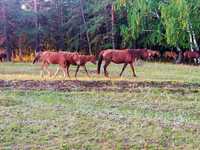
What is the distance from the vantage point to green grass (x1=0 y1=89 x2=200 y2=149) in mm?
9664

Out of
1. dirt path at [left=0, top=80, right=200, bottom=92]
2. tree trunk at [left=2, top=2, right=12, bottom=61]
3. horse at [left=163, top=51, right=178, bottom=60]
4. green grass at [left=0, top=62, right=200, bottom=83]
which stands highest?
tree trunk at [left=2, top=2, right=12, bottom=61]

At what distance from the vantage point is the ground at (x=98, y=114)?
383 inches

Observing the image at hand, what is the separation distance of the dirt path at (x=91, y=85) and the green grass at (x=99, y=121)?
1241 millimetres

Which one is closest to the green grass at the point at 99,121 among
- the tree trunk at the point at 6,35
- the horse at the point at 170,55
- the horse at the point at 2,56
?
the horse at the point at 2,56

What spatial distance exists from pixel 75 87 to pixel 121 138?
26.7 ft

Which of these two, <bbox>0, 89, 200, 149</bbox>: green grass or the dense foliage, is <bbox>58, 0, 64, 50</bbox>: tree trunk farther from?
<bbox>0, 89, 200, 149</bbox>: green grass

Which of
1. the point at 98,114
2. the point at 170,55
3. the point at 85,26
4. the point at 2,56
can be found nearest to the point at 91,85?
the point at 98,114

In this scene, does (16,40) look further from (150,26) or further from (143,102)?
(143,102)

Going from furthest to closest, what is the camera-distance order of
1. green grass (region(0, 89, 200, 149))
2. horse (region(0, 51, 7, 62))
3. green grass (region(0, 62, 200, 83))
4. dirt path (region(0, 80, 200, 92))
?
horse (region(0, 51, 7, 62)) < green grass (region(0, 62, 200, 83)) < dirt path (region(0, 80, 200, 92)) < green grass (region(0, 89, 200, 149))

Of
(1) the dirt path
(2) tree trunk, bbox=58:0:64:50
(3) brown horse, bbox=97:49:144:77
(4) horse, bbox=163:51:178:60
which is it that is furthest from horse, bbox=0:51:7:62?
(1) the dirt path

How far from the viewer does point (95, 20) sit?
155 ft

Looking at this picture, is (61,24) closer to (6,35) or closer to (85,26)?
(85,26)

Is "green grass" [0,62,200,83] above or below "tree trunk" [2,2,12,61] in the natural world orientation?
below

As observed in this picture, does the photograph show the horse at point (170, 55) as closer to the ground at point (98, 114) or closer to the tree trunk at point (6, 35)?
the tree trunk at point (6, 35)
